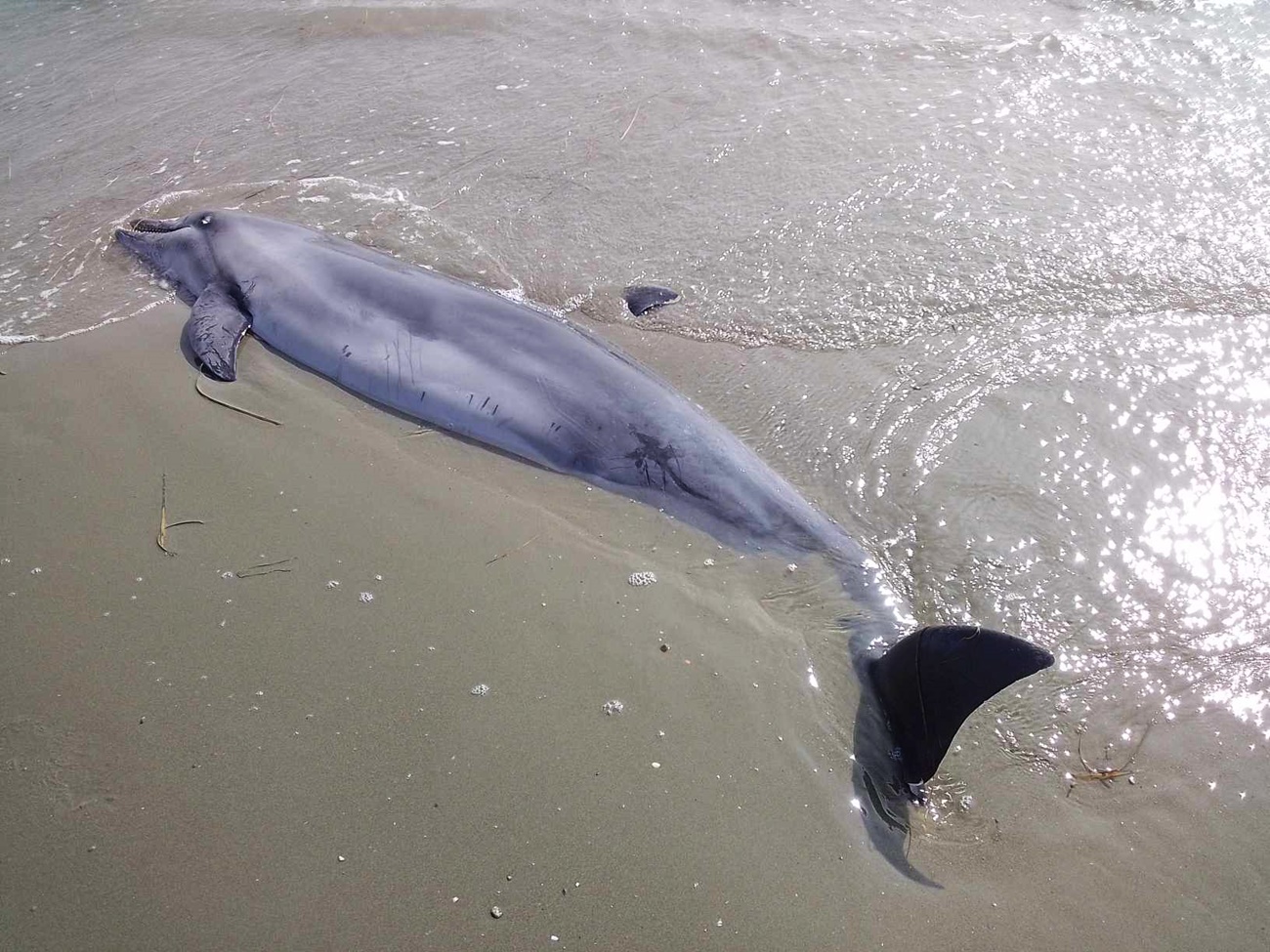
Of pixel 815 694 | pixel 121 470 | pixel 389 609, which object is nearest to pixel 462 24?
pixel 121 470

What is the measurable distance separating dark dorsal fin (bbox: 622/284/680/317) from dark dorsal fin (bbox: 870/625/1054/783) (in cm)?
301

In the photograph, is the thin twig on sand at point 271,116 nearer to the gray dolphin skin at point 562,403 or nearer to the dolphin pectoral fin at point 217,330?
the gray dolphin skin at point 562,403

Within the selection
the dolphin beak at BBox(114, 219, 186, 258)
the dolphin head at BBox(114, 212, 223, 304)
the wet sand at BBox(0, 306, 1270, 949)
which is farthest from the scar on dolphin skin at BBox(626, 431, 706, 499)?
the dolphin beak at BBox(114, 219, 186, 258)

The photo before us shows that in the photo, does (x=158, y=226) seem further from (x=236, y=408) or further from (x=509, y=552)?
(x=509, y=552)

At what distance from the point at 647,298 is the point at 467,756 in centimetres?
343

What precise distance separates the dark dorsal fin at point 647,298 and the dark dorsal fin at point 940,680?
9.89 ft

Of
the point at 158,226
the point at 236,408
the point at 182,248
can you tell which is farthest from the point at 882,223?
the point at 158,226

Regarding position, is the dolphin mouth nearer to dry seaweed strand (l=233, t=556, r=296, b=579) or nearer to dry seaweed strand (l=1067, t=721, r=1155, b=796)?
dry seaweed strand (l=233, t=556, r=296, b=579)

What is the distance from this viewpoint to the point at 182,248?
6234 mm

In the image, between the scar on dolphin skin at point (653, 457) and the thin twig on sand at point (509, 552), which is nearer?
the thin twig on sand at point (509, 552)

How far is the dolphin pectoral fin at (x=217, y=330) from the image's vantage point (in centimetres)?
530

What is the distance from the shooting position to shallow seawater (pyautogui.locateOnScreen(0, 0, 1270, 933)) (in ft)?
13.4

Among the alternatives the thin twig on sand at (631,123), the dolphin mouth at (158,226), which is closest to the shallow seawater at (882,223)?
the thin twig on sand at (631,123)

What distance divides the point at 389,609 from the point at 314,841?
1.09m
